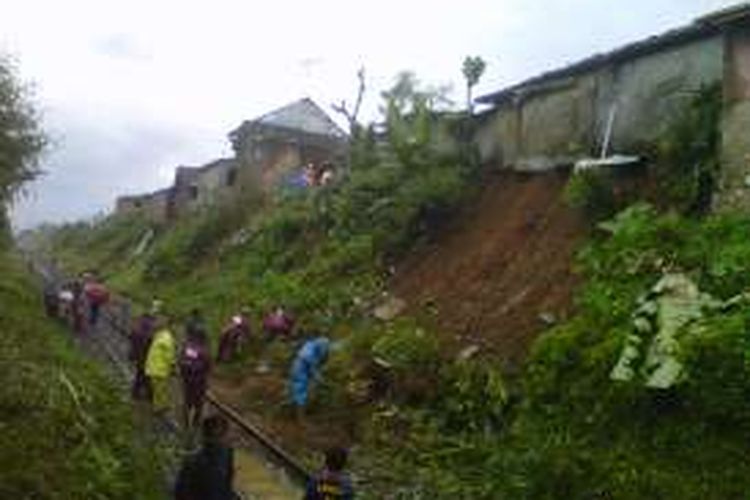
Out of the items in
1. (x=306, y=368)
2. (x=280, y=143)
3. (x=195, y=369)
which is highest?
(x=280, y=143)

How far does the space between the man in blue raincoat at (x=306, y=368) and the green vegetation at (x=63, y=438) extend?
8.81 feet

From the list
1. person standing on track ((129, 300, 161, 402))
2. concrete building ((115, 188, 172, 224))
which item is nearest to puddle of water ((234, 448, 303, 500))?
person standing on track ((129, 300, 161, 402))

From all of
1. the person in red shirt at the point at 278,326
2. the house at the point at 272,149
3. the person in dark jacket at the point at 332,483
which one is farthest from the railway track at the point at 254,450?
the house at the point at 272,149

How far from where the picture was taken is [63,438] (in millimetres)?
12344

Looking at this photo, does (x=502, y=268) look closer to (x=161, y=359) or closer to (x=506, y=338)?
(x=506, y=338)

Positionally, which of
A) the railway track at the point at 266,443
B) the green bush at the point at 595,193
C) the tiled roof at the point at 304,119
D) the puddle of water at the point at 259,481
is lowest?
the puddle of water at the point at 259,481

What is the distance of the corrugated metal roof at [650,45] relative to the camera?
19.3 metres

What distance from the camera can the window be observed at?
55.0 meters

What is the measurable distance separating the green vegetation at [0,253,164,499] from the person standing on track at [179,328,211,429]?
89 cm

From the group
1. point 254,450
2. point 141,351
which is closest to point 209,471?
point 254,450

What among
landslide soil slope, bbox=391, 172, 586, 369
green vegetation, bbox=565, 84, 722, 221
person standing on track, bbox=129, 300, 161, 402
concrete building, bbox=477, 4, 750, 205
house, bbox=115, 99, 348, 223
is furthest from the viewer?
house, bbox=115, 99, 348, 223

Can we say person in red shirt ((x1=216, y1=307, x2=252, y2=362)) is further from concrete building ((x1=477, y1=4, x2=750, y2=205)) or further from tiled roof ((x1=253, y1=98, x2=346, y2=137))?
tiled roof ((x1=253, y1=98, x2=346, y2=137))

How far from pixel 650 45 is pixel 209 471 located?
1478 centimetres

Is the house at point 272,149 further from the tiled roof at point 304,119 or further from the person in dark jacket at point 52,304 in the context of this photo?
the person in dark jacket at point 52,304
